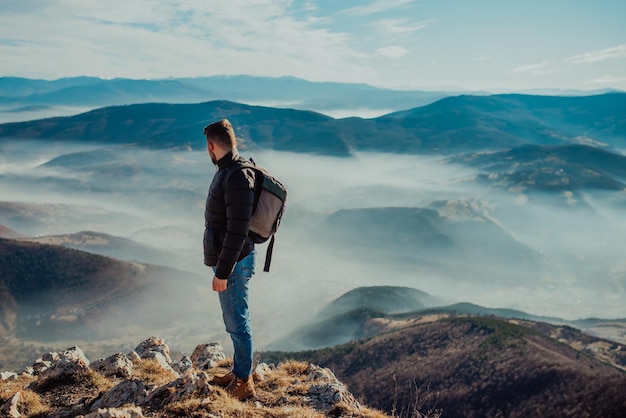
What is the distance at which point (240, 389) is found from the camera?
7.98 meters

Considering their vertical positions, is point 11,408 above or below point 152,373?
above

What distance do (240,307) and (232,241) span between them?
1411mm

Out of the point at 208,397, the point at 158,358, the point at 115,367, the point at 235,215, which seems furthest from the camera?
the point at 158,358

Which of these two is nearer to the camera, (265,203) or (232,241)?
(232,241)

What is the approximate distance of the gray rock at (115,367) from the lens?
9617mm

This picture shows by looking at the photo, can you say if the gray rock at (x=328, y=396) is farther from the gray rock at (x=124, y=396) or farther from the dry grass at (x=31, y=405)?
the dry grass at (x=31, y=405)

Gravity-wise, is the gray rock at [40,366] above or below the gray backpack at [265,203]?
below

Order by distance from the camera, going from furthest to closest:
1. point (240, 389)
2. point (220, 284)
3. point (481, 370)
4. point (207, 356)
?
point (481, 370)
point (207, 356)
point (240, 389)
point (220, 284)

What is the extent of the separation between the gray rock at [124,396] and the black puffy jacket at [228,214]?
9.77ft

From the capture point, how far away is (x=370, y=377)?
337 ft

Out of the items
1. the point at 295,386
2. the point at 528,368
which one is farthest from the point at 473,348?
the point at 295,386

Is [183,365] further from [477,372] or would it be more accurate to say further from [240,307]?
[477,372]

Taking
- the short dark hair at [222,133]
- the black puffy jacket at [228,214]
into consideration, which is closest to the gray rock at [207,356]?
the black puffy jacket at [228,214]

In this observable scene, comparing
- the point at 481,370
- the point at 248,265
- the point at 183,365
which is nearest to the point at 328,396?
the point at 248,265
